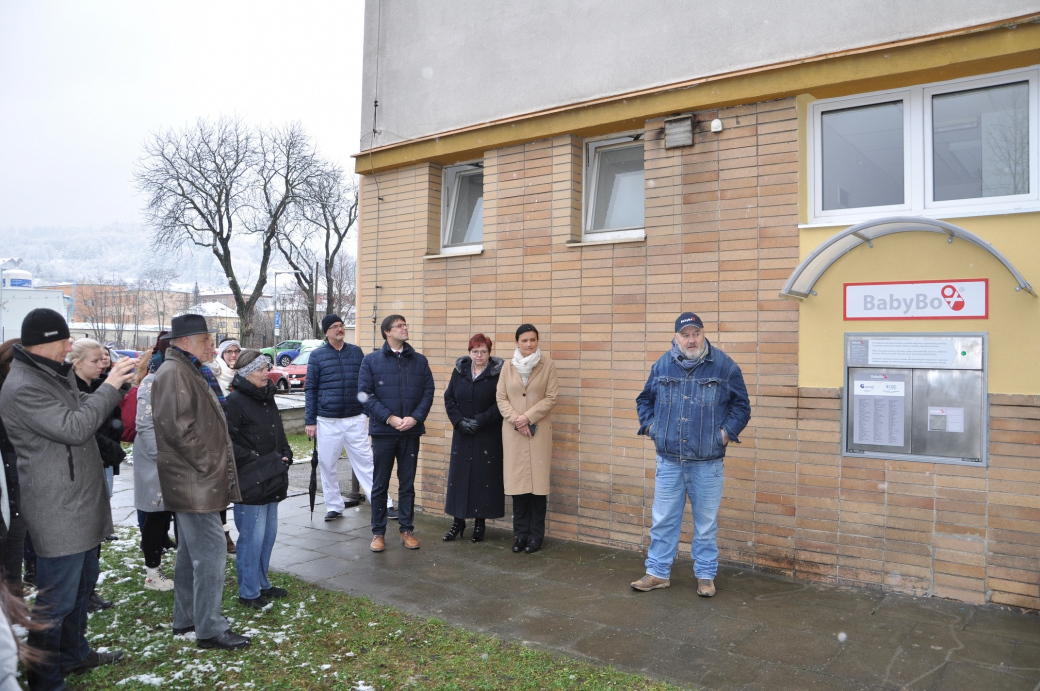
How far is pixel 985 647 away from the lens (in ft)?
14.4

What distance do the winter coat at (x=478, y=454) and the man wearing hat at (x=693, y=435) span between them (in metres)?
1.75

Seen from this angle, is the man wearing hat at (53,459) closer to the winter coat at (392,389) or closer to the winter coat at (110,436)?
the winter coat at (110,436)

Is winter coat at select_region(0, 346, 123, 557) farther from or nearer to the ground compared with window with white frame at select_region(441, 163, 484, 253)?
nearer to the ground

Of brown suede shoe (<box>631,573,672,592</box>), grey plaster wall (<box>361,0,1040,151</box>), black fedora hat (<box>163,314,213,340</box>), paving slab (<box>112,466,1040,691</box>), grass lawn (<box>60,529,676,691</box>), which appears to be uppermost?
grey plaster wall (<box>361,0,1040,151</box>)

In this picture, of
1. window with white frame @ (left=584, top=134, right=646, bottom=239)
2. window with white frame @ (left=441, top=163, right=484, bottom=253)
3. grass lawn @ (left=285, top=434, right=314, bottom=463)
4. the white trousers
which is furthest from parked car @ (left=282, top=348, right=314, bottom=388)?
window with white frame @ (left=584, top=134, right=646, bottom=239)

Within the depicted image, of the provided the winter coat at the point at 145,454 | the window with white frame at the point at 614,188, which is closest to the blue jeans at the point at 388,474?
the winter coat at the point at 145,454

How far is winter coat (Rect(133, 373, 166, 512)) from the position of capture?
5.53m

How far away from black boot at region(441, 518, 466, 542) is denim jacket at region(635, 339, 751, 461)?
2.40m

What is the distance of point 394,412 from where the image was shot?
665 cm

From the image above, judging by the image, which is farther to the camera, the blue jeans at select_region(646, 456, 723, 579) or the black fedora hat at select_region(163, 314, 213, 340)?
the blue jeans at select_region(646, 456, 723, 579)

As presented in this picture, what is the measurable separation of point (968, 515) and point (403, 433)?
14.4 ft

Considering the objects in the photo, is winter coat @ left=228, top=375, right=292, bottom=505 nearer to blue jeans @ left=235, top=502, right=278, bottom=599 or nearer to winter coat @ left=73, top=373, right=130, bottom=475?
blue jeans @ left=235, top=502, right=278, bottom=599

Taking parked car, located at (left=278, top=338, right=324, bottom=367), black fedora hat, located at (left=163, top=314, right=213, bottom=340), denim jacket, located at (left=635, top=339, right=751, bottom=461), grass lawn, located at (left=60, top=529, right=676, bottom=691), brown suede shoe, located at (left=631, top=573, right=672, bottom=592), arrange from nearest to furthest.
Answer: grass lawn, located at (left=60, top=529, right=676, bottom=691), black fedora hat, located at (left=163, top=314, right=213, bottom=340), denim jacket, located at (left=635, top=339, right=751, bottom=461), brown suede shoe, located at (left=631, top=573, right=672, bottom=592), parked car, located at (left=278, top=338, right=324, bottom=367)

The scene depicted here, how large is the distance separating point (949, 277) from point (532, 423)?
11.0ft
